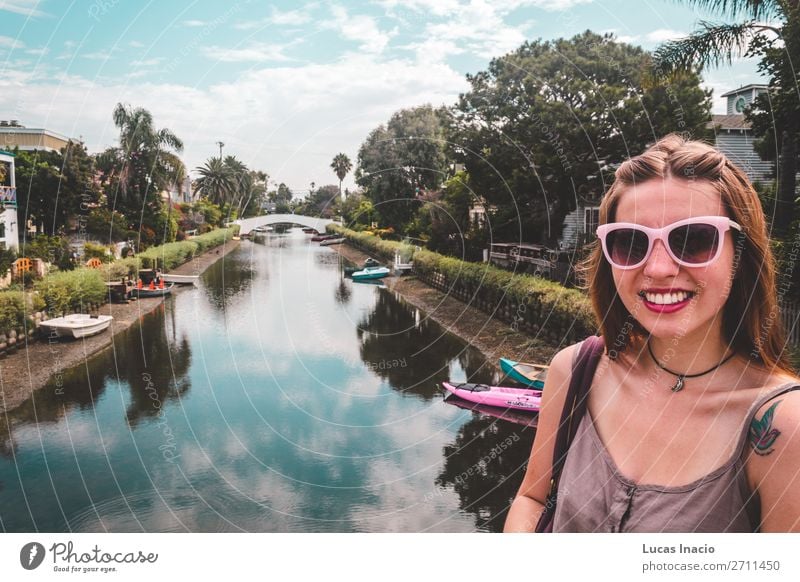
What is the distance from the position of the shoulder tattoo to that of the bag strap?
180 millimetres

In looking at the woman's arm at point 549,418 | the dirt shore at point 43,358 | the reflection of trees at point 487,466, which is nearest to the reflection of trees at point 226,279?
the dirt shore at point 43,358

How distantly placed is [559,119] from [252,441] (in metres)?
4.62

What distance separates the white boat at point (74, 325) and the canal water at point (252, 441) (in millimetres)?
258

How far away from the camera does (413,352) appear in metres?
7.18

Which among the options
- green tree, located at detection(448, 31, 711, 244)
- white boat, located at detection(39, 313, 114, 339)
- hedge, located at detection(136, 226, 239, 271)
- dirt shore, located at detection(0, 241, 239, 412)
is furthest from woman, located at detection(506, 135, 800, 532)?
hedge, located at detection(136, 226, 239, 271)

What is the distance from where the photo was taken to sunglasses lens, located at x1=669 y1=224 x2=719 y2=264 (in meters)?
0.72

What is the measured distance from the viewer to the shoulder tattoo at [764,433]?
2.01 feet

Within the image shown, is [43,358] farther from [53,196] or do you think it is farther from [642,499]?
[642,499]

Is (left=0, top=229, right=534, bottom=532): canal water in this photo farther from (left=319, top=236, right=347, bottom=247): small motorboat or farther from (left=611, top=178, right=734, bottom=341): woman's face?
(left=319, top=236, right=347, bottom=247): small motorboat

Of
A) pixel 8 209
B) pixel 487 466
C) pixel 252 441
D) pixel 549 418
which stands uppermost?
pixel 8 209

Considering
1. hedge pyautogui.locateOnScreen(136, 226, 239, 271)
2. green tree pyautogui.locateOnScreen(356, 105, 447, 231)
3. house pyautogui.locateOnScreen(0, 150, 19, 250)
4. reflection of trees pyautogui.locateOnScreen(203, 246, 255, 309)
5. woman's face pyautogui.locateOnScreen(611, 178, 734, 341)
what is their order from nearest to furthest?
woman's face pyautogui.locateOnScreen(611, 178, 734, 341), house pyautogui.locateOnScreen(0, 150, 19, 250), hedge pyautogui.locateOnScreen(136, 226, 239, 271), reflection of trees pyautogui.locateOnScreen(203, 246, 255, 309), green tree pyautogui.locateOnScreen(356, 105, 447, 231)

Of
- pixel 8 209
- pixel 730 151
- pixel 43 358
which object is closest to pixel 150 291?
pixel 8 209

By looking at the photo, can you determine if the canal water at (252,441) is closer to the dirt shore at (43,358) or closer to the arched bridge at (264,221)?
the dirt shore at (43,358)

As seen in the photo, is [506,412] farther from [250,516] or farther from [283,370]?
[250,516]
